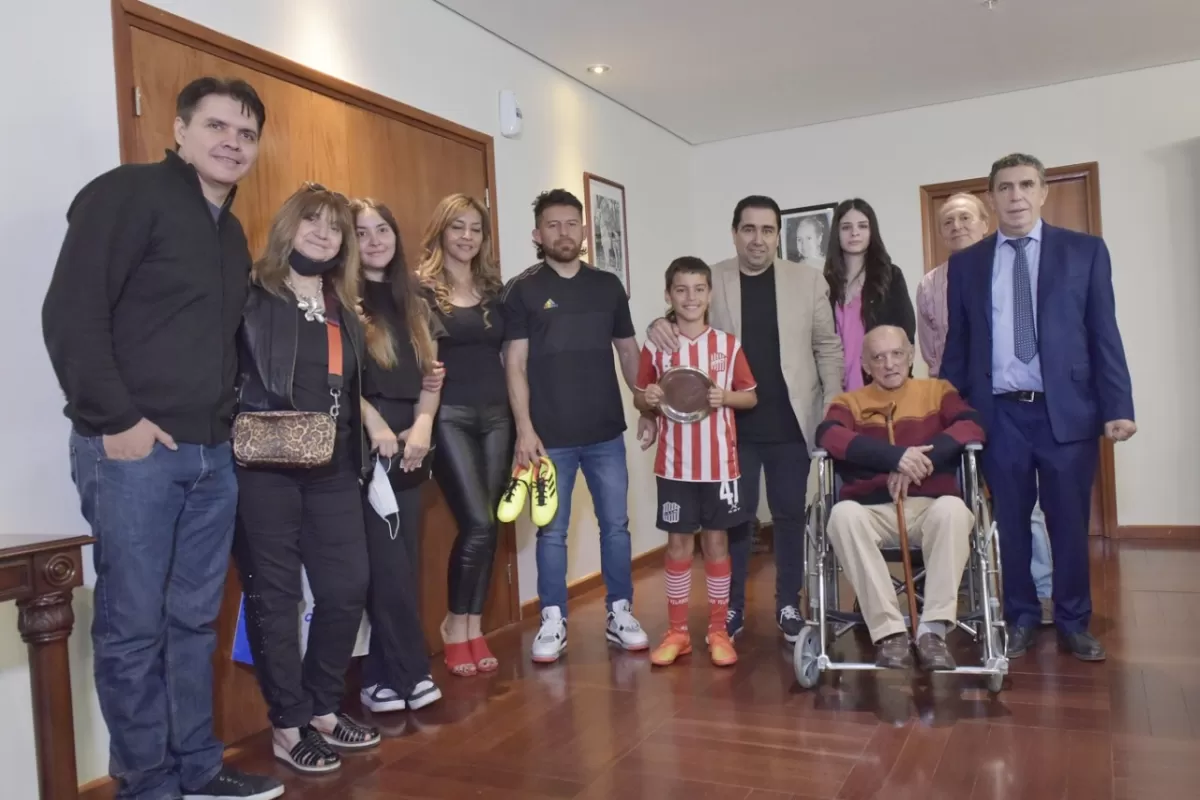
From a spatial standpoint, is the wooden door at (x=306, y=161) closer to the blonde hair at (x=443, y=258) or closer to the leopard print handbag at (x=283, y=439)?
the blonde hair at (x=443, y=258)

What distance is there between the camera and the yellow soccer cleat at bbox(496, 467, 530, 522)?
306 centimetres

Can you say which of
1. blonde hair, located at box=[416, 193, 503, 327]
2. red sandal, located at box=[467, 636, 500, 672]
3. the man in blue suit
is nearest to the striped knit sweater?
the man in blue suit

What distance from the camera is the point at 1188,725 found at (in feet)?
7.70

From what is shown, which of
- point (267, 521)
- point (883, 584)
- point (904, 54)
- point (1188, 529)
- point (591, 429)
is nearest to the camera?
point (267, 521)

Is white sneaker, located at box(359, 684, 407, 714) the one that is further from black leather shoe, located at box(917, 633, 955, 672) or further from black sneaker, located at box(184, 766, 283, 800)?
black leather shoe, located at box(917, 633, 955, 672)

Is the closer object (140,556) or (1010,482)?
(140,556)

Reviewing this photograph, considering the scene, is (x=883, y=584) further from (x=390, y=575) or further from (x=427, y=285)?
(x=427, y=285)

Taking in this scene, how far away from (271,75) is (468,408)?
1.15 m

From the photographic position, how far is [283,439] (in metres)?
2.15

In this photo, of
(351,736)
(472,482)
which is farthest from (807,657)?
(351,736)

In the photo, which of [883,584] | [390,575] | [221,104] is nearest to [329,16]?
[221,104]

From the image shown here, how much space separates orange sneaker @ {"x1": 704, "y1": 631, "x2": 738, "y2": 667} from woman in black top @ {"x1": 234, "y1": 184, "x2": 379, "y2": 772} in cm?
112

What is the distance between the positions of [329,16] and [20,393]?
62.6 inches

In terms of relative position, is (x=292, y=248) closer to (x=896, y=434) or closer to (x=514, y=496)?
(x=514, y=496)
